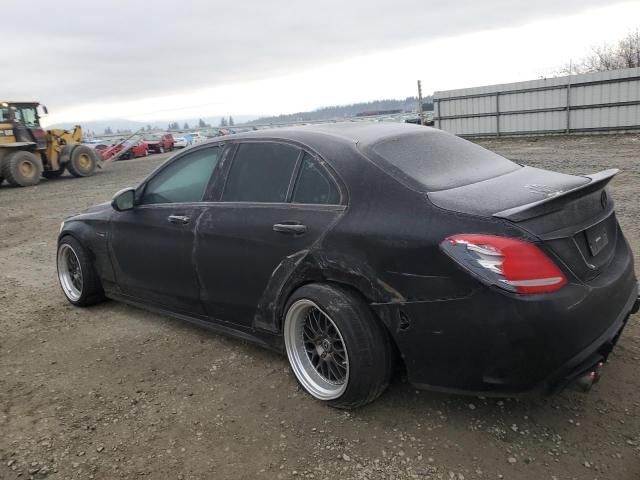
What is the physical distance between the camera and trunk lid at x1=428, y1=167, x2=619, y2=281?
7.86 ft

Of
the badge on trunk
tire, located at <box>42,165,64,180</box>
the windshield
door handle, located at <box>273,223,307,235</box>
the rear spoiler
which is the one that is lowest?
tire, located at <box>42,165,64,180</box>

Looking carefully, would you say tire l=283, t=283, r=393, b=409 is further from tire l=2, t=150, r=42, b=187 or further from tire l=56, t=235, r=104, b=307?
tire l=2, t=150, r=42, b=187

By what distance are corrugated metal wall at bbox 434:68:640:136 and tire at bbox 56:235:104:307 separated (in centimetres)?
1658

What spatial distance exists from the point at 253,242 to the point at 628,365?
2377 mm

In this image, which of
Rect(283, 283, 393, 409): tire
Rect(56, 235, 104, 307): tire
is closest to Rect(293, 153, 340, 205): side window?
Rect(283, 283, 393, 409): tire

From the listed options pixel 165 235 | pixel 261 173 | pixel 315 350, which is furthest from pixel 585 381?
pixel 165 235

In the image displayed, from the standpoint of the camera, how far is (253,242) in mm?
3256

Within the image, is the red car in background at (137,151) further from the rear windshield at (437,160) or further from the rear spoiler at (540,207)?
the rear spoiler at (540,207)

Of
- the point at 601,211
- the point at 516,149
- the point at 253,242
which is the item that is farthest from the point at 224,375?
the point at 516,149

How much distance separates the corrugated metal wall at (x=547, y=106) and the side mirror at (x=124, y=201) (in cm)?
1643

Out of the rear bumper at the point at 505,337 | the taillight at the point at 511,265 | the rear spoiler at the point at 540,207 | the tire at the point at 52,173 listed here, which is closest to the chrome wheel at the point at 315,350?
the rear bumper at the point at 505,337

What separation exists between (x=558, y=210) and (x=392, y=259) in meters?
0.81

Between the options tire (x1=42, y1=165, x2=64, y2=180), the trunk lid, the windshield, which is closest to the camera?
the trunk lid

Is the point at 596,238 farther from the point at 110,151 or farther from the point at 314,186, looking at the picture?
the point at 110,151
